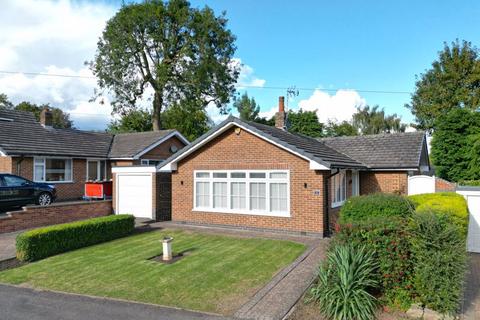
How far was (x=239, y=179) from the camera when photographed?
15219mm

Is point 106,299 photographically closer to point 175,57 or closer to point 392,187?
point 392,187

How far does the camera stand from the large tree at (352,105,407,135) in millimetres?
57500

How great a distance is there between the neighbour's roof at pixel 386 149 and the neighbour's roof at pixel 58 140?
512 inches

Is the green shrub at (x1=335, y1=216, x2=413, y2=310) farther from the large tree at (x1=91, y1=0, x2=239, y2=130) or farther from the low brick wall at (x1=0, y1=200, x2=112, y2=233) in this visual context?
the large tree at (x1=91, y1=0, x2=239, y2=130)

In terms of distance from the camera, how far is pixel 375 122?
57.8 metres

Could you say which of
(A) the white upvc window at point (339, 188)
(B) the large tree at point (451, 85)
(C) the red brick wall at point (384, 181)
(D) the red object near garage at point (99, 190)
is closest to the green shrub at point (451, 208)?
(A) the white upvc window at point (339, 188)

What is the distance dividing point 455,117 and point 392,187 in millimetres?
13938

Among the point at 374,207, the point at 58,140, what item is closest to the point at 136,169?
the point at 58,140

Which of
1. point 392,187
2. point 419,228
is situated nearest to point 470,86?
point 392,187

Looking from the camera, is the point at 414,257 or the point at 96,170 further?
the point at 96,170

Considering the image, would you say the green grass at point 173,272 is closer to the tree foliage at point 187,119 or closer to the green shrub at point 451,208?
the green shrub at point 451,208

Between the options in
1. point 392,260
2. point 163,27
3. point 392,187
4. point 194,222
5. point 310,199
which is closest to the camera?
point 392,260

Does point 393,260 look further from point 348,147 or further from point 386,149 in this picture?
point 348,147

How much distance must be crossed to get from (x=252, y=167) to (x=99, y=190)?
10.7m
